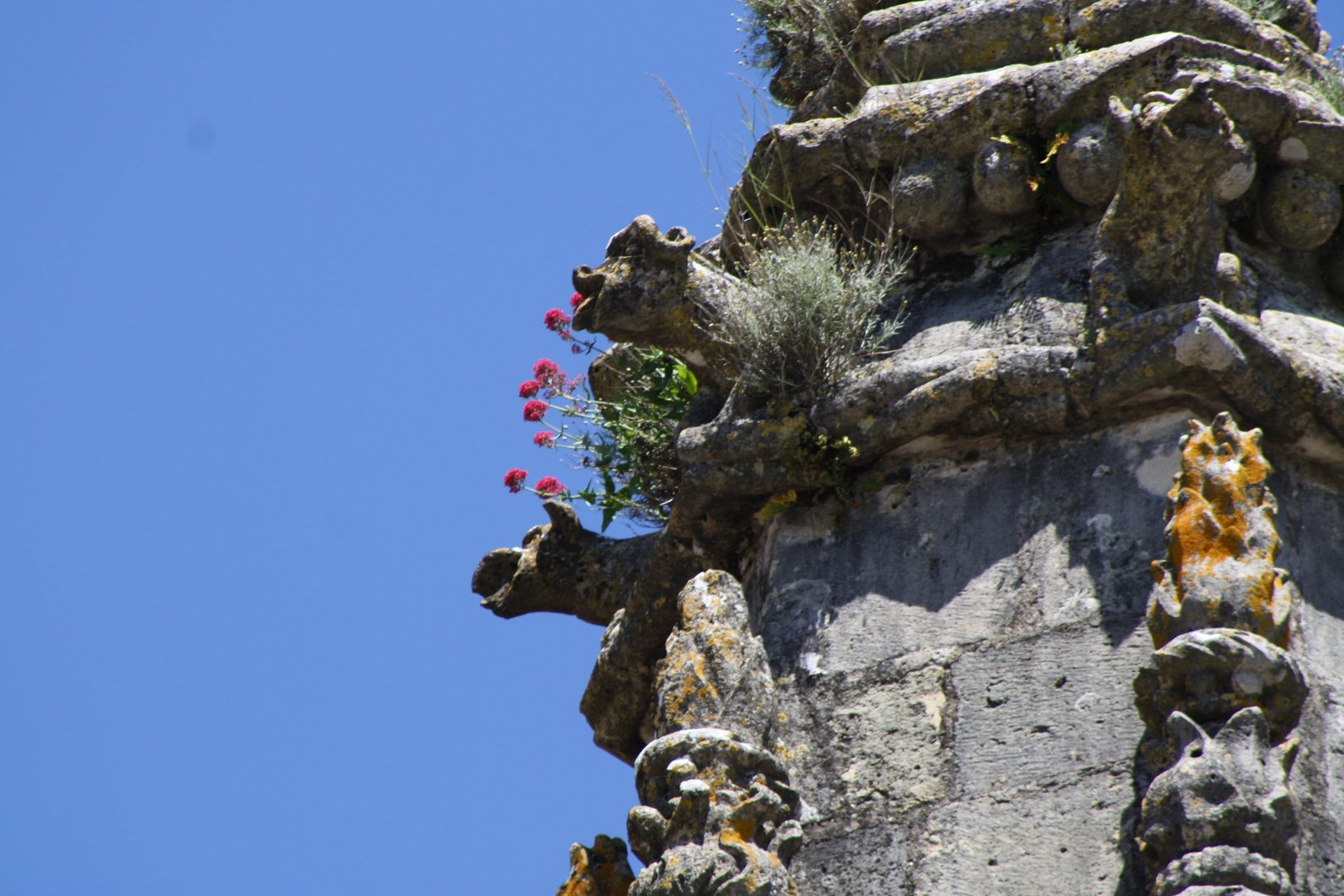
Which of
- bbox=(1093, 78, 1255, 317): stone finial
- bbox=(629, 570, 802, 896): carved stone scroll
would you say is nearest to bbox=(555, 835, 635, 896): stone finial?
bbox=(629, 570, 802, 896): carved stone scroll

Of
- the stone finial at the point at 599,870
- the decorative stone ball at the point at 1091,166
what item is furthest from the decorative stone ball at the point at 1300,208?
the stone finial at the point at 599,870

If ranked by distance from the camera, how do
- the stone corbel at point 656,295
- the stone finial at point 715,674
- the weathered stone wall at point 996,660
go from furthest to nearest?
the stone corbel at point 656,295 → the stone finial at point 715,674 → the weathered stone wall at point 996,660

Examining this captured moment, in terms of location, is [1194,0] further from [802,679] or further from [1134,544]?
[802,679]

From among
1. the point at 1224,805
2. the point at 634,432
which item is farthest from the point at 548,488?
the point at 1224,805

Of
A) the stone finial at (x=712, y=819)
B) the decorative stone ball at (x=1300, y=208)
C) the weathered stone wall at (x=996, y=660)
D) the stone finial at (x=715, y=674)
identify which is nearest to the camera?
the stone finial at (x=712, y=819)

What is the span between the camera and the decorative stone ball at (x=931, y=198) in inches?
206

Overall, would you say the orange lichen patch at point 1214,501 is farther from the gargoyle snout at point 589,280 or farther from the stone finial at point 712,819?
the gargoyle snout at point 589,280

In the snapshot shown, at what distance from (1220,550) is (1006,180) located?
1.53 meters

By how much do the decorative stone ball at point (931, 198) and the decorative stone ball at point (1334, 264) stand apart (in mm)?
951

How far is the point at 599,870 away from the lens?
14.5ft

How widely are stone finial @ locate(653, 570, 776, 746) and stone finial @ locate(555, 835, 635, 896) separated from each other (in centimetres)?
33

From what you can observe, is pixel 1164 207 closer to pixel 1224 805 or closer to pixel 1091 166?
pixel 1091 166

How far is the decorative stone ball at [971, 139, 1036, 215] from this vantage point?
5125 millimetres

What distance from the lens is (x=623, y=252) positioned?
5348 mm
